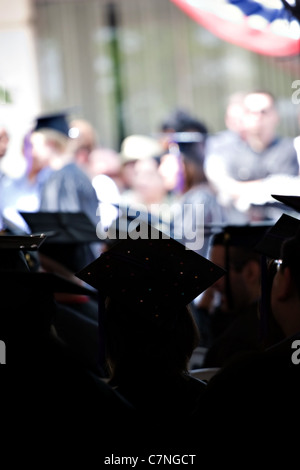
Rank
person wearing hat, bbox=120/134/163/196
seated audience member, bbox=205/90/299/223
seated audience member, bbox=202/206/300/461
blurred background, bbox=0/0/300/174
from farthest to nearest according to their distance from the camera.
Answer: blurred background, bbox=0/0/300/174, person wearing hat, bbox=120/134/163/196, seated audience member, bbox=205/90/299/223, seated audience member, bbox=202/206/300/461

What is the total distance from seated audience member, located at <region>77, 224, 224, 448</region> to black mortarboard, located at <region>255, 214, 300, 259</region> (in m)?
0.26

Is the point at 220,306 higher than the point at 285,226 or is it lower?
lower

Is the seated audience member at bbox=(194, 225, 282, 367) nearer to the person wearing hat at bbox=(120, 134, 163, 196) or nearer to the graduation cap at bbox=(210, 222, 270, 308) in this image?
the graduation cap at bbox=(210, 222, 270, 308)

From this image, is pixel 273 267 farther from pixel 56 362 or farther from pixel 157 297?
pixel 56 362

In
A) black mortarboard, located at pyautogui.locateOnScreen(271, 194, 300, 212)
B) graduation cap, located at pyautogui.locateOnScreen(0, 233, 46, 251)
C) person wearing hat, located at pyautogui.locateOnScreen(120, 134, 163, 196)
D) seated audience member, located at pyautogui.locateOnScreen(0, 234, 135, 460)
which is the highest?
person wearing hat, located at pyautogui.locateOnScreen(120, 134, 163, 196)

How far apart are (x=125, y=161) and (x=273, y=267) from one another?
479 cm

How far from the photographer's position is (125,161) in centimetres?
744

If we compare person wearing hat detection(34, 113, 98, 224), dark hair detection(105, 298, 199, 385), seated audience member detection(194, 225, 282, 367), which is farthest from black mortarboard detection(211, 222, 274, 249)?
person wearing hat detection(34, 113, 98, 224)

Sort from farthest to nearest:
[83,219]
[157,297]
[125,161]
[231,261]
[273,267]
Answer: [125,161]
[83,219]
[231,261]
[273,267]
[157,297]

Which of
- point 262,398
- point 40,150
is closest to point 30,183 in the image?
point 40,150

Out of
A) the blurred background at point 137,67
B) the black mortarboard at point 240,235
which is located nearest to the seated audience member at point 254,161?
the black mortarboard at point 240,235

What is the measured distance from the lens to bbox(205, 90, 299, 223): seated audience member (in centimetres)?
591

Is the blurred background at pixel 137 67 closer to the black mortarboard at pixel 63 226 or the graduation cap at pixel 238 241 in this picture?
the black mortarboard at pixel 63 226

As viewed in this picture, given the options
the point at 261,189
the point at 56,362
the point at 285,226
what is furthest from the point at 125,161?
the point at 56,362
